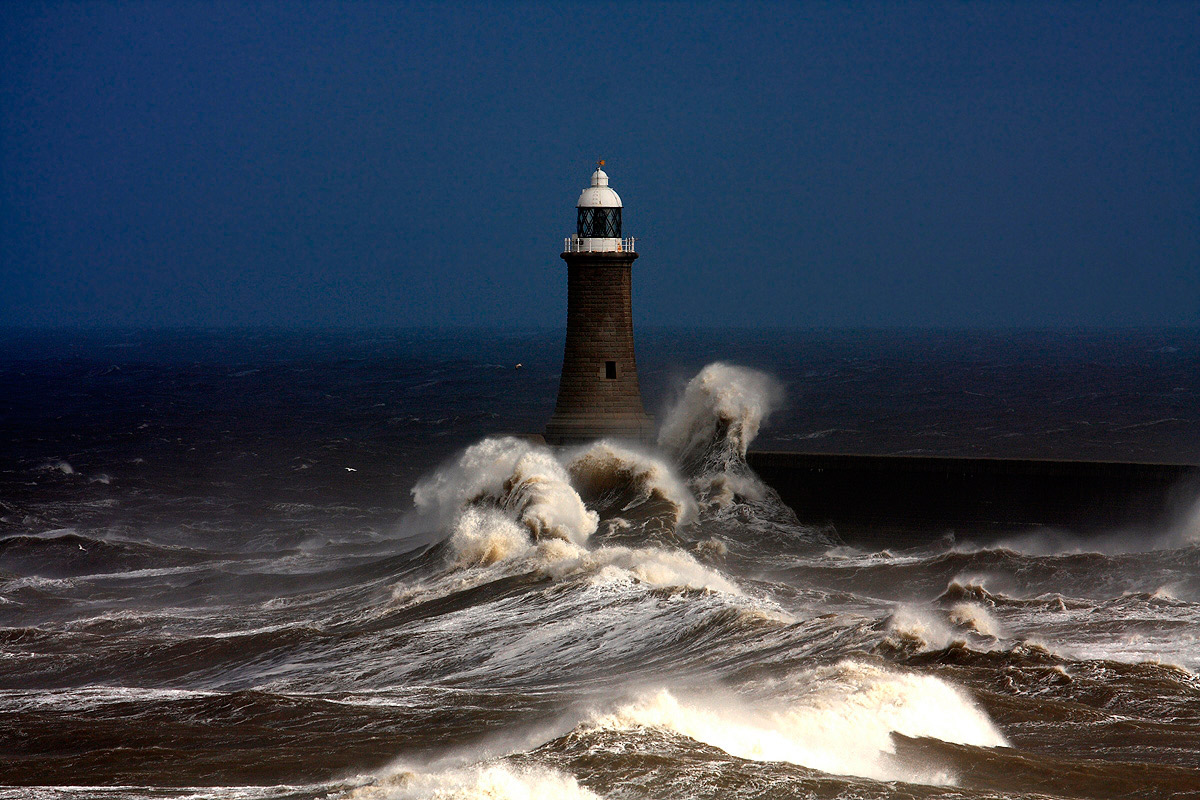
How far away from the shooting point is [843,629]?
11.2 m

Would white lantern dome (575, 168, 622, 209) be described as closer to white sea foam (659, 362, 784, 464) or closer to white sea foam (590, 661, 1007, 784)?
white sea foam (659, 362, 784, 464)

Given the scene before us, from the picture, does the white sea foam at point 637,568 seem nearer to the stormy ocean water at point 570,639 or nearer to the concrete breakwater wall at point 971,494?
the stormy ocean water at point 570,639

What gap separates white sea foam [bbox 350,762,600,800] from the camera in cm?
729

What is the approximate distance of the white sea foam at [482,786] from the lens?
7.29 metres

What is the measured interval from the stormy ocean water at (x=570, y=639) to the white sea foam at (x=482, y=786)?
0.09 feet

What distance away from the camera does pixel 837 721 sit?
8.72 m

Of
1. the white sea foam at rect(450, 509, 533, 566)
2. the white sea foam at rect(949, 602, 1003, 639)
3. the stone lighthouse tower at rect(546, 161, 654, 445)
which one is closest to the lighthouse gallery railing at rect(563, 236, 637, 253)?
the stone lighthouse tower at rect(546, 161, 654, 445)

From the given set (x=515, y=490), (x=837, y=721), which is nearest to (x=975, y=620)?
(x=837, y=721)

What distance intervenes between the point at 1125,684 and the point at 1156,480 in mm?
8139

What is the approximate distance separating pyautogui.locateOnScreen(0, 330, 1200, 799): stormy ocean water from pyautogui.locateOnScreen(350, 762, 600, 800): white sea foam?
3cm

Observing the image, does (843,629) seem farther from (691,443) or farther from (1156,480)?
(691,443)

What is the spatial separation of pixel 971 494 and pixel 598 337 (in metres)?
6.40

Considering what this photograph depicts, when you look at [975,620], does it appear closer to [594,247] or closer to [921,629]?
[921,629]

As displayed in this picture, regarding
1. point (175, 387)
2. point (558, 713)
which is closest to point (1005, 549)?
point (558, 713)
